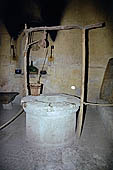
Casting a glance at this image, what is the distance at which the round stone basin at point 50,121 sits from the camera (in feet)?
8.74

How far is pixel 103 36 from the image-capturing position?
509 cm

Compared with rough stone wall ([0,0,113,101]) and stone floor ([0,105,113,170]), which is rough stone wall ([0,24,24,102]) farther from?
stone floor ([0,105,113,170])

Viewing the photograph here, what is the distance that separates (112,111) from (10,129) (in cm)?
237

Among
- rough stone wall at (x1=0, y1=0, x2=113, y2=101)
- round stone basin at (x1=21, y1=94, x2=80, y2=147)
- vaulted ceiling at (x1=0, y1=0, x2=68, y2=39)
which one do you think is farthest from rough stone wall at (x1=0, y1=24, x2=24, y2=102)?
round stone basin at (x1=21, y1=94, x2=80, y2=147)

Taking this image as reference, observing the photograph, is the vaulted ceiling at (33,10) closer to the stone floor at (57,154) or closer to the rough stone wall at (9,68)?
the rough stone wall at (9,68)

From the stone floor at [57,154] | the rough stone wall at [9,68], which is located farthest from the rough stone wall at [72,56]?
the stone floor at [57,154]

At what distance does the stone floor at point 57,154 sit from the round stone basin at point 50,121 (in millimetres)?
150

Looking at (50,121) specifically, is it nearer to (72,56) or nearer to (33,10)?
(72,56)

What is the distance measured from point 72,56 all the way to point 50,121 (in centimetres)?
311

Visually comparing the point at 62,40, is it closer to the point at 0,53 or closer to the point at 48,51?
the point at 48,51

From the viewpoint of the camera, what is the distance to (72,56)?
531cm

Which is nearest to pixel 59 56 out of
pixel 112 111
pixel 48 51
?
pixel 48 51

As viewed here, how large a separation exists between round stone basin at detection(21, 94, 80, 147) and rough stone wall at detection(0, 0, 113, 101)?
→ 8.50ft

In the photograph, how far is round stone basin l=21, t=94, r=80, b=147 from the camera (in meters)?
2.66
